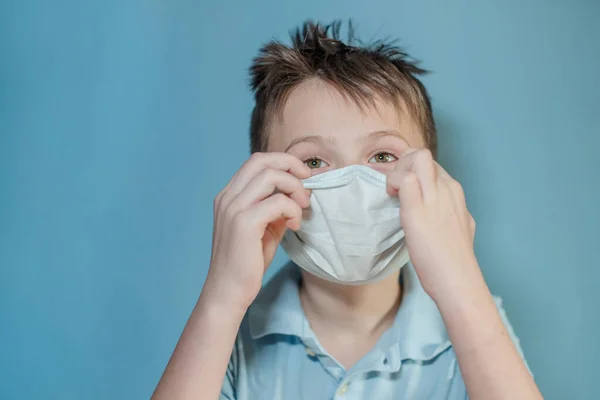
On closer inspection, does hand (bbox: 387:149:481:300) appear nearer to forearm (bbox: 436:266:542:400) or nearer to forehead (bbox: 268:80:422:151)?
forearm (bbox: 436:266:542:400)

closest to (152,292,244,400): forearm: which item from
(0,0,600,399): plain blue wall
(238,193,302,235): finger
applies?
(238,193,302,235): finger

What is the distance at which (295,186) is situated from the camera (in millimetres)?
865

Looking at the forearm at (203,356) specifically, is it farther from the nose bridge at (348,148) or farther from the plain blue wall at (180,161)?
the plain blue wall at (180,161)

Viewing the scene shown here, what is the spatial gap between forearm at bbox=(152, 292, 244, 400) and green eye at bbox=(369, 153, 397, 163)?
30 centimetres

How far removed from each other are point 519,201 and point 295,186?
610mm

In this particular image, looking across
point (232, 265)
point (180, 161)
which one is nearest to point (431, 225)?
point (232, 265)

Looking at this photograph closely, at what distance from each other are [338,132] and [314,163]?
6 cm

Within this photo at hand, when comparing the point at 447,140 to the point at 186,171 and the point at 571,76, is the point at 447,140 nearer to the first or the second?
the point at 571,76

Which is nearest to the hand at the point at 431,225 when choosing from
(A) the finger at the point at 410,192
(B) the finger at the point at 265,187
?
(A) the finger at the point at 410,192

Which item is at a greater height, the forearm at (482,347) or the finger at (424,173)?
the finger at (424,173)

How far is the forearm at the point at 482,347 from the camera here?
80 cm

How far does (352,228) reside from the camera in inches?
35.4

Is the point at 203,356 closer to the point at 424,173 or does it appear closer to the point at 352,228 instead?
the point at 352,228

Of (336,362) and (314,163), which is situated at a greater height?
(314,163)
